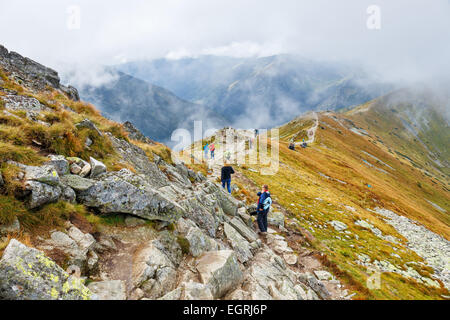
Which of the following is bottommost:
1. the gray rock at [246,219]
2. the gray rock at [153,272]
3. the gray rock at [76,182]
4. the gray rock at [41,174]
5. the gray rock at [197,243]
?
the gray rock at [246,219]

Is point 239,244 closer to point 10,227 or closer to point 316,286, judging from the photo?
point 316,286

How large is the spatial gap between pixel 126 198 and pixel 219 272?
488 centimetres

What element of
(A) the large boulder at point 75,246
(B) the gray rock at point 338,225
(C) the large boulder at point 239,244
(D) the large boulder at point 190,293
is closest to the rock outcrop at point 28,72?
(A) the large boulder at point 75,246

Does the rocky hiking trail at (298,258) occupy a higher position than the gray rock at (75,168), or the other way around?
the gray rock at (75,168)

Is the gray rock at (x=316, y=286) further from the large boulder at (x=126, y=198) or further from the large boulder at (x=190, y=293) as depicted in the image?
the large boulder at (x=126, y=198)

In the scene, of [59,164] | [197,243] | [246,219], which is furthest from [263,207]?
[59,164]

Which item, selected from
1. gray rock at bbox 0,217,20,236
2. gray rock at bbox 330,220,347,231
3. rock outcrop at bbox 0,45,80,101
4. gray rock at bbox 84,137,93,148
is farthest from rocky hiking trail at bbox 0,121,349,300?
rock outcrop at bbox 0,45,80,101

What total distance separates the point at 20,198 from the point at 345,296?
635 inches

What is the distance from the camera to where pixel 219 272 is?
831cm

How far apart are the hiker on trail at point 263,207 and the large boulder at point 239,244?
3.20 metres

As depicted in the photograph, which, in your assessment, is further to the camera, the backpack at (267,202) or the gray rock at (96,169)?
the backpack at (267,202)

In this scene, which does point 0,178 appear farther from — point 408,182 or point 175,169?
point 408,182

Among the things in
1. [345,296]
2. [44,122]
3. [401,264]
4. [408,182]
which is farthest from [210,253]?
[408,182]

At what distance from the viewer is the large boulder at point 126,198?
28.8 feet
